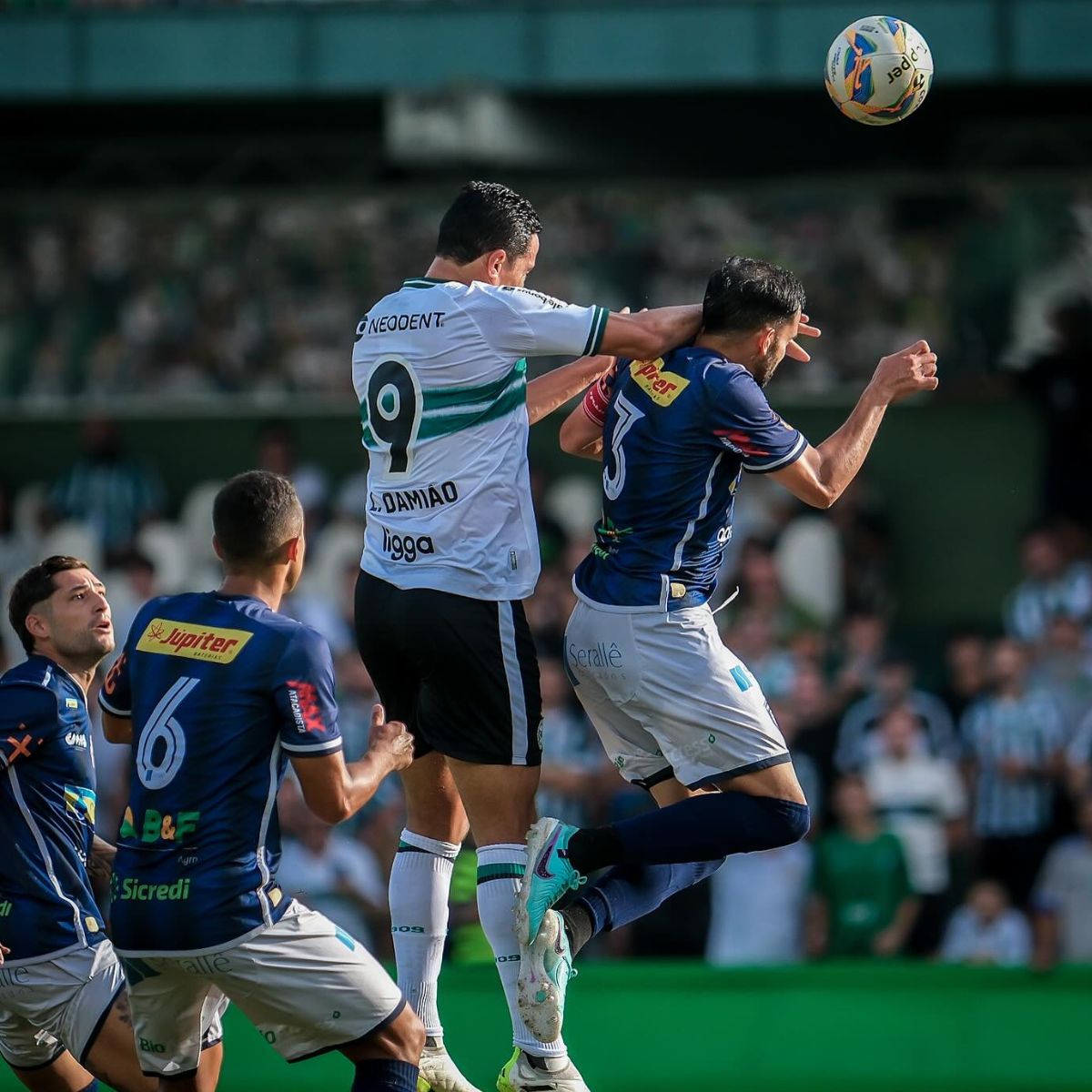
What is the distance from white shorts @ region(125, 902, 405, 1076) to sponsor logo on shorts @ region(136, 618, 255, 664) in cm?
76

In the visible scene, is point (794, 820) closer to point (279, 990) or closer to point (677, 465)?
point (677, 465)

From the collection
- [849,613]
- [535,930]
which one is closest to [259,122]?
[849,613]

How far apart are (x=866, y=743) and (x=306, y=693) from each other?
21.8 ft

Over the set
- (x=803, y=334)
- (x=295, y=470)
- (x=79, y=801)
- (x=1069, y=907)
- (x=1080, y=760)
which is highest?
(x=803, y=334)

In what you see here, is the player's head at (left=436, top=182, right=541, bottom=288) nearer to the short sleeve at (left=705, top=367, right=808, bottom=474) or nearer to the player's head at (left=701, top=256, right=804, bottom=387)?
the player's head at (left=701, top=256, right=804, bottom=387)

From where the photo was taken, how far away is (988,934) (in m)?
10.5

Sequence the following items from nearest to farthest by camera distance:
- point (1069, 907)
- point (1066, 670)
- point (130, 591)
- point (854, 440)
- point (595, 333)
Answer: point (595, 333), point (854, 440), point (1069, 907), point (1066, 670), point (130, 591)

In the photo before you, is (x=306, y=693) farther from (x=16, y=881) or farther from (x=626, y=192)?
(x=626, y=192)

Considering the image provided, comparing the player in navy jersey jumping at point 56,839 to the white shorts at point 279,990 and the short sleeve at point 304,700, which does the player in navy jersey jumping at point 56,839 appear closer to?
the white shorts at point 279,990

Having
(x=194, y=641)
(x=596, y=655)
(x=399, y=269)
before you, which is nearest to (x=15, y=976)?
(x=194, y=641)

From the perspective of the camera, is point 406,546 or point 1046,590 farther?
point 1046,590

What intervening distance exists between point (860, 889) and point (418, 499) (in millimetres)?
5618

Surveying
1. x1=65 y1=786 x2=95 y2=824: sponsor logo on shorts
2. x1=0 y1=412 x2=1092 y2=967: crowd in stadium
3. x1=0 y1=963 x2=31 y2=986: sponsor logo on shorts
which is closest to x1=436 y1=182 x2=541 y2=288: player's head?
x1=65 y1=786 x2=95 y2=824: sponsor logo on shorts

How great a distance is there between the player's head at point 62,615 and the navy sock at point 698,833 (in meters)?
1.64
